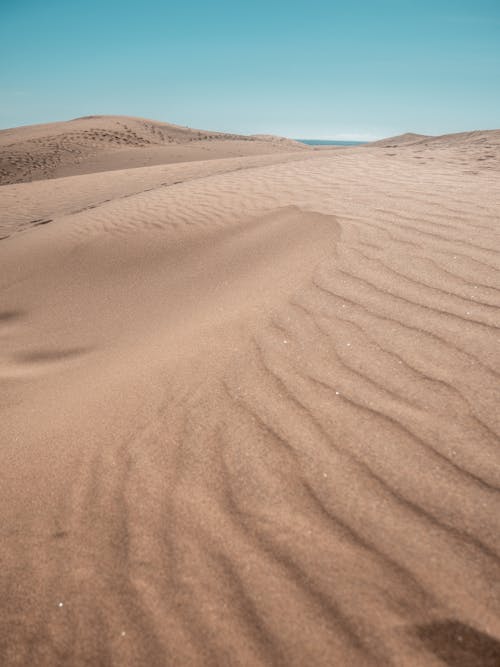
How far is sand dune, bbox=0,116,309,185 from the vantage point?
59.4ft

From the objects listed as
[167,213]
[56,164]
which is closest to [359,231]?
[167,213]

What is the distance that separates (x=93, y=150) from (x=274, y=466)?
23.3 metres

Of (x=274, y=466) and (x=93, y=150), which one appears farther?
(x=93, y=150)

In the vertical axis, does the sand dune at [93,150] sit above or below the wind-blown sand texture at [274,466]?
above

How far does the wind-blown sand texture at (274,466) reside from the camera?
3.49ft

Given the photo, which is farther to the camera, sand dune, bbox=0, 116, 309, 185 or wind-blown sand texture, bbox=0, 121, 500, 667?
sand dune, bbox=0, 116, 309, 185

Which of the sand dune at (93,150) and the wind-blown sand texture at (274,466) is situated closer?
the wind-blown sand texture at (274,466)

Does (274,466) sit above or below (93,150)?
below

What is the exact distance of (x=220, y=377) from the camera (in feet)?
6.13

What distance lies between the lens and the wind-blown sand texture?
3.49 ft

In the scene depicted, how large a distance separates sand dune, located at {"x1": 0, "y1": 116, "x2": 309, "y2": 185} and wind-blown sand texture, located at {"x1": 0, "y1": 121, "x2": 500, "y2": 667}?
17.3 meters

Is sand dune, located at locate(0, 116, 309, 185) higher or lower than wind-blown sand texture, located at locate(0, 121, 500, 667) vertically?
higher

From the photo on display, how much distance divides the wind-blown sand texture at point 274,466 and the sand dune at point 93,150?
56.7 feet

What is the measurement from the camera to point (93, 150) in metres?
21.1
